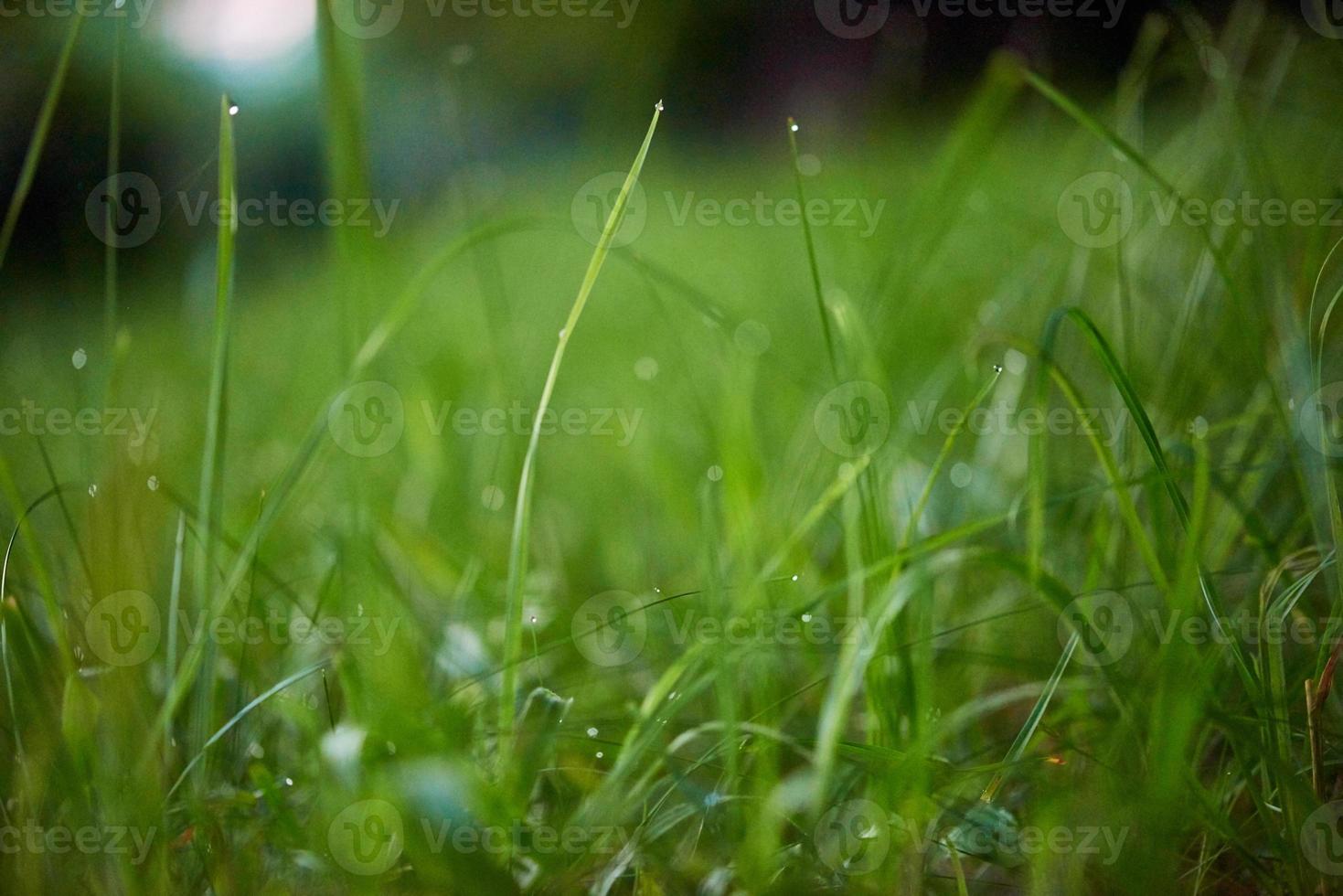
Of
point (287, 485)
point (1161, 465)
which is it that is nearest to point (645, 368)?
point (287, 485)

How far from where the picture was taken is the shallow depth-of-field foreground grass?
47cm

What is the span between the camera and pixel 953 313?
143 centimetres

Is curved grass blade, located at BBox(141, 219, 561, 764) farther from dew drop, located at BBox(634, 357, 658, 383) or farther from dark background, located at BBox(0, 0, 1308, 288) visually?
dark background, located at BBox(0, 0, 1308, 288)

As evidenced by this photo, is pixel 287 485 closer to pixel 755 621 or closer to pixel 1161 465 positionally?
pixel 755 621

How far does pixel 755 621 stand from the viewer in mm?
611

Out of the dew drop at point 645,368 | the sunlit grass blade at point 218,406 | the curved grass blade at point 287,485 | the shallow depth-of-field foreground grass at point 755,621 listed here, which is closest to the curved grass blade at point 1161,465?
the shallow depth-of-field foreground grass at point 755,621

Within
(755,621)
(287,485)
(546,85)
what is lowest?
(755,621)

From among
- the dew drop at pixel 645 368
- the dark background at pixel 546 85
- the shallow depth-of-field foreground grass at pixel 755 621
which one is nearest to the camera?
the shallow depth-of-field foreground grass at pixel 755 621

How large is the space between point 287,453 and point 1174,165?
126cm

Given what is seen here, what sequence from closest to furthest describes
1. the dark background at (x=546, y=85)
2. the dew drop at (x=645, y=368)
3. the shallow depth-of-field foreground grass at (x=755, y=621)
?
the shallow depth-of-field foreground grass at (x=755, y=621) → the dew drop at (x=645, y=368) → the dark background at (x=546, y=85)

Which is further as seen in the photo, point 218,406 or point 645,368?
point 645,368

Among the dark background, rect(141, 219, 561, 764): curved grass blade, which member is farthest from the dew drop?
rect(141, 219, 561, 764): curved grass blade

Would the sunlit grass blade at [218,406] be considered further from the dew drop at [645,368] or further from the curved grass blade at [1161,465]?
the dew drop at [645,368]

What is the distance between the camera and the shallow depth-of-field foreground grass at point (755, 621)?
1.55 ft
